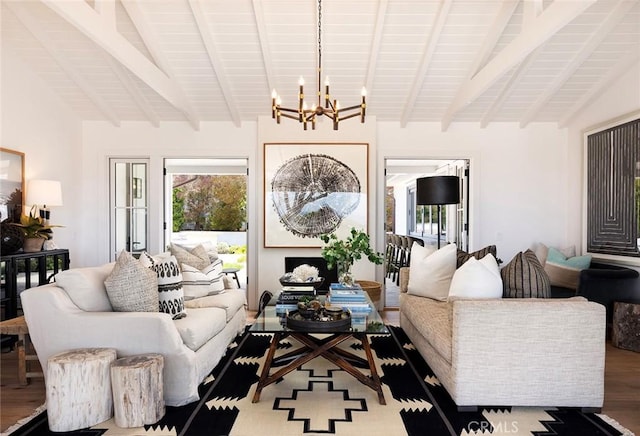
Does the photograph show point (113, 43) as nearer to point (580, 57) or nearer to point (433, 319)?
point (433, 319)

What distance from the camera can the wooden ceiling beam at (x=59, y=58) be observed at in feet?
12.6

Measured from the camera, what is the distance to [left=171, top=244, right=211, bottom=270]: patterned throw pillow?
12.7 feet

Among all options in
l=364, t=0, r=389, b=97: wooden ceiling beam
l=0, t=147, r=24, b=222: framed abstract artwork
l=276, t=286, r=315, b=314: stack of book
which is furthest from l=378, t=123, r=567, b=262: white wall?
l=0, t=147, r=24, b=222: framed abstract artwork

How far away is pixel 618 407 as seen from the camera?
2566 mm

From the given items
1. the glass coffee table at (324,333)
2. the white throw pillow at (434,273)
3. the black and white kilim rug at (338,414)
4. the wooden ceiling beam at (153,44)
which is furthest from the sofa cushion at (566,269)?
the wooden ceiling beam at (153,44)

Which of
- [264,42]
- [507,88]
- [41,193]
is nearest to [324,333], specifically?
[264,42]

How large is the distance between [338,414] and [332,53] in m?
3.46

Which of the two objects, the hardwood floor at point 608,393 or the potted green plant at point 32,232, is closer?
the hardwood floor at point 608,393

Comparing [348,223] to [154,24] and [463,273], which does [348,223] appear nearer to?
[463,273]

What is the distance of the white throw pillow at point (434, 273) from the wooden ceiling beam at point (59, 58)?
13.8ft

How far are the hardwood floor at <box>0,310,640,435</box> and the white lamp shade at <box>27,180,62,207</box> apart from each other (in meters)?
1.50

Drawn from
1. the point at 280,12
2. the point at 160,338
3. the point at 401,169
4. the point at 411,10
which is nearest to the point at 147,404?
the point at 160,338

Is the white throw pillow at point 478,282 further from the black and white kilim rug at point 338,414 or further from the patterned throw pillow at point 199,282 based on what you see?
the patterned throw pillow at point 199,282

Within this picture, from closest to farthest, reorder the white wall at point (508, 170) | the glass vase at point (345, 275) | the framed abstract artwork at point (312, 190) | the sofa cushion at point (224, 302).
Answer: the sofa cushion at point (224, 302) → the glass vase at point (345, 275) → the framed abstract artwork at point (312, 190) → the white wall at point (508, 170)
